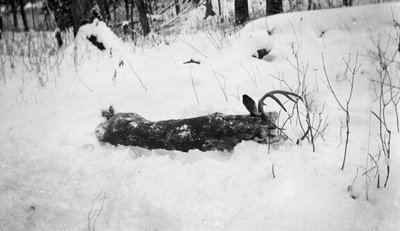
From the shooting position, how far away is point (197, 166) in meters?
1.50

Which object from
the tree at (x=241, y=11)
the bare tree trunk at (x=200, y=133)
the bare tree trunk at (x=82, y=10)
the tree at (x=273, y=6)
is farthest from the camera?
the tree at (x=241, y=11)

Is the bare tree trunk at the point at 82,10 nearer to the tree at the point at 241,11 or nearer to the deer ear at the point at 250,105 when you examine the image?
the tree at the point at 241,11

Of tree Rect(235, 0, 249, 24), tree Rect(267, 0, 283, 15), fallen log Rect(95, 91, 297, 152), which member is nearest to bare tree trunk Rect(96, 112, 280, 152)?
fallen log Rect(95, 91, 297, 152)

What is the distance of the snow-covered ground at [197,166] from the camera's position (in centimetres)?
117

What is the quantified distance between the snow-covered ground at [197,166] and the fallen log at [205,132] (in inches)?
2.2

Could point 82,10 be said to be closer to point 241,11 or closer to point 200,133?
point 241,11

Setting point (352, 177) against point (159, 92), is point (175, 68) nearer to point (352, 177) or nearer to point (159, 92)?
point (159, 92)

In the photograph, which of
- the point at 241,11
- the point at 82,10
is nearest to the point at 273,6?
the point at 241,11

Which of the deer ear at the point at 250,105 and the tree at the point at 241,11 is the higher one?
the tree at the point at 241,11

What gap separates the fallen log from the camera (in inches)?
62.0

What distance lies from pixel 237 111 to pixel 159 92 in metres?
1.01

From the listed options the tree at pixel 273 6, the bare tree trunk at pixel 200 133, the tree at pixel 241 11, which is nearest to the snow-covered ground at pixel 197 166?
the bare tree trunk at pixel 200 133

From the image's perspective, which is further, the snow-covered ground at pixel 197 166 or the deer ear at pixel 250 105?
the deer ear at pixel 250 105

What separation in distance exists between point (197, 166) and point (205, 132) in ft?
0.73
